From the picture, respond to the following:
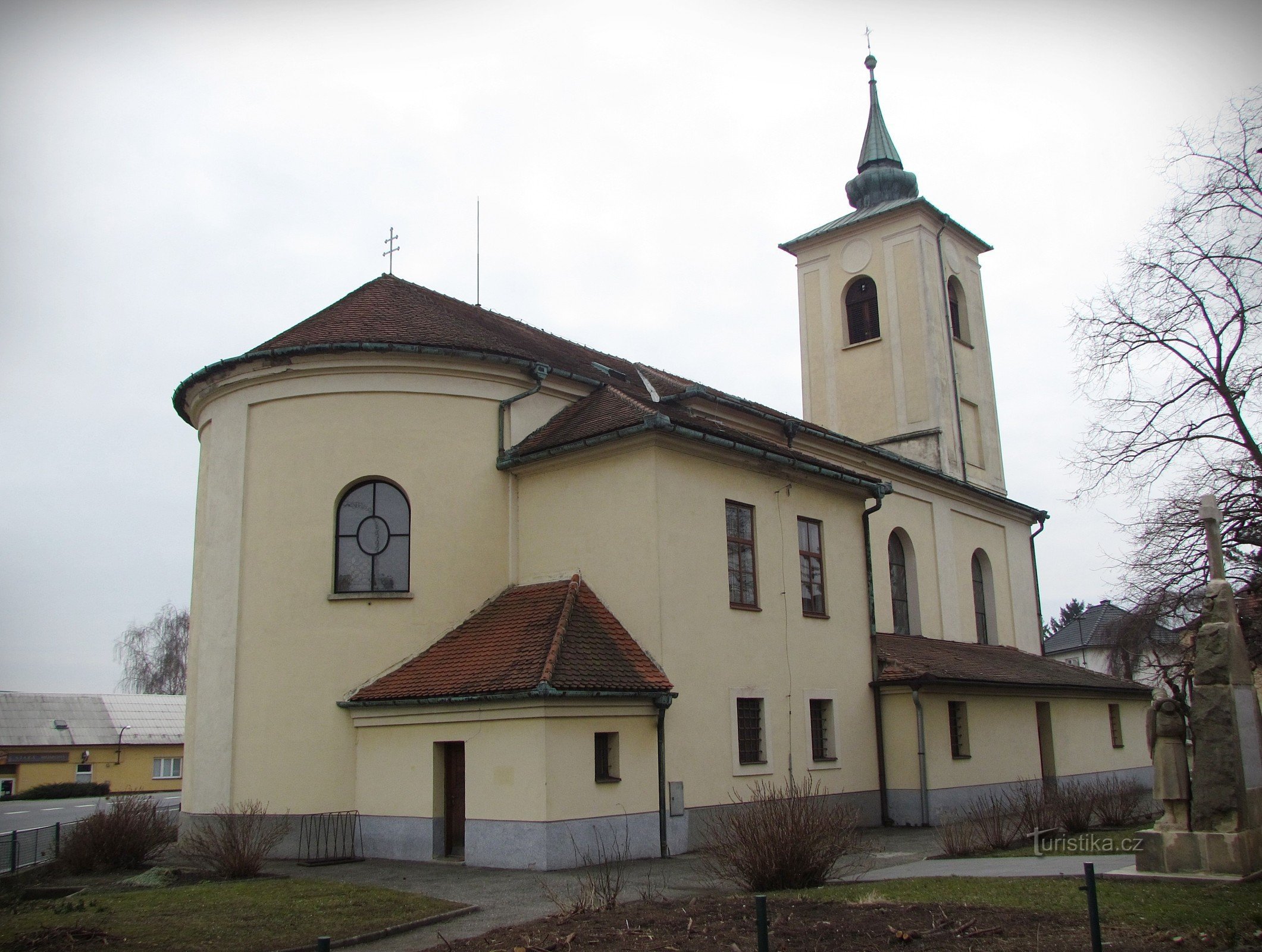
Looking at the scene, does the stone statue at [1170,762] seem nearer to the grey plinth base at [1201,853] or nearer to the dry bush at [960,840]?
the grey plinth base at [1201,853]

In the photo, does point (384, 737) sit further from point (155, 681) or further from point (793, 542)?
point (155, 681)

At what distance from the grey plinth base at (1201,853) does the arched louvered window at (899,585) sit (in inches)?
599

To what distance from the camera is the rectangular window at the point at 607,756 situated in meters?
15.6

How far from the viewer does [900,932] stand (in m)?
8.84

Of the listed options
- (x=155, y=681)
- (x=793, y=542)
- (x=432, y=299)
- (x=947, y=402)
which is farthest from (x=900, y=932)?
(x=155, y=681)

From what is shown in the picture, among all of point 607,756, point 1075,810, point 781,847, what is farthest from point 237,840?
point 1075,810

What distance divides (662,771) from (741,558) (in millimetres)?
4407

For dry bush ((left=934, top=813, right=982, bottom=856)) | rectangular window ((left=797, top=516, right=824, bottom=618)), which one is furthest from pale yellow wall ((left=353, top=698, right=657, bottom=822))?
rectangular window ((left=797, top=516, right=824, bottom=618))

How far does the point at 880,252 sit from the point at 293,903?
2723 cm

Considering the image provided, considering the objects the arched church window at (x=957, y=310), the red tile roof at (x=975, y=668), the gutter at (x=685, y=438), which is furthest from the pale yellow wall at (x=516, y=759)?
the arched church window at (x=957, y=310)

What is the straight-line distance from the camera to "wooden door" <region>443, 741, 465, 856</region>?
1634 cm

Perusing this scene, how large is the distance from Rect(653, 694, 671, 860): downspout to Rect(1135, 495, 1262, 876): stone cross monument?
678 cm

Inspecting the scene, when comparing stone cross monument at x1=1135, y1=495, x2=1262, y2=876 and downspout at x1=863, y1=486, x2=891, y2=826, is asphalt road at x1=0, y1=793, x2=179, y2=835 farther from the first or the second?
stone cross monument at x1=1135, y1=495, x2=1262, y2=876

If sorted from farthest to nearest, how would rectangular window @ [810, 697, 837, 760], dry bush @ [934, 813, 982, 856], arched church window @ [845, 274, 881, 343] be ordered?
1. arched church window @ [845, 274, 881, 343]
2. rectangular window @ [810, 697, 837, 760]
3. dry bush @ [934, 813, 982, 856]
